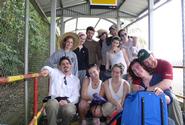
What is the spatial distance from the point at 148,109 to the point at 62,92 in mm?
2138

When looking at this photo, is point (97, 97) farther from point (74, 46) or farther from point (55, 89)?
point (74, 46)

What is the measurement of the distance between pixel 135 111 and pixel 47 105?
1954mm

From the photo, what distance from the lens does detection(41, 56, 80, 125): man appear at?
5.12 meters

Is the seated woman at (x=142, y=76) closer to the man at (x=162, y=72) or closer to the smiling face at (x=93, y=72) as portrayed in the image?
the man at (x=162, y=72)

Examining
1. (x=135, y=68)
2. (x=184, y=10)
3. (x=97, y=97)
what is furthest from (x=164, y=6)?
(x=135, y=68)

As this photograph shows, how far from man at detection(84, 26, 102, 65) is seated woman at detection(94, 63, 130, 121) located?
159 centimetres

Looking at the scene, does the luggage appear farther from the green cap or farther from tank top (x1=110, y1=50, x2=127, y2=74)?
tank top (x1=110, y1=50, x2=127, y2=74)

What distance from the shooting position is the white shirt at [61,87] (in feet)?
17.5

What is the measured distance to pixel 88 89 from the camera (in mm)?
5543

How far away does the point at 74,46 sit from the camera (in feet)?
20.1

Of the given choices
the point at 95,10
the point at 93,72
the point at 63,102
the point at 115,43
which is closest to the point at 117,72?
A: the point at 93,72

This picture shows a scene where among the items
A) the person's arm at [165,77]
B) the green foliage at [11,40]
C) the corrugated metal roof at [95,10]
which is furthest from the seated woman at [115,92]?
the corrugated metal roof at [95,10]

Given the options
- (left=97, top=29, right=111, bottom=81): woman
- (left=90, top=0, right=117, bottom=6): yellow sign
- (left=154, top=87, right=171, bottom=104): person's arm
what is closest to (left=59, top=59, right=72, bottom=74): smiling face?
(left=97, top=29, right=111, bottom=81): woman

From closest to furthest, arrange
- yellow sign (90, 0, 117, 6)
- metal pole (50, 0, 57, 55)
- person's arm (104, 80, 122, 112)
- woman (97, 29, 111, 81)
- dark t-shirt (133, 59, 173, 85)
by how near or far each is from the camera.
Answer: dark t-shirt (133, 59, 173, 85) → person's arm (104, 80, 122, 112) → woman (97, 29, 111, 81) → metal pole (50, 0, 57, 55) → yellow sign (90, 0, 117, 6)
